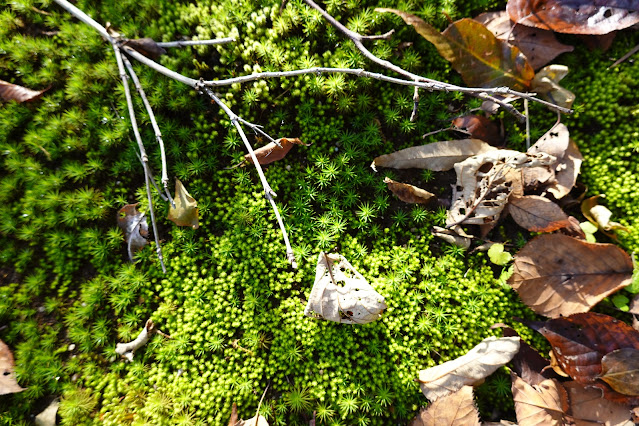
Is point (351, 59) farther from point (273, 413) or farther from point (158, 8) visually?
point (273, 413)

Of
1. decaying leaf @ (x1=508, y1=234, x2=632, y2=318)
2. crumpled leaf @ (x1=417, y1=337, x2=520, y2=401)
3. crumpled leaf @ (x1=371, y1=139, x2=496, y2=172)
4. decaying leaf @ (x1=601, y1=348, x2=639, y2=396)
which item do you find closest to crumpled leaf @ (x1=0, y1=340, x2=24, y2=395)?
crumpled leaf @ (x1=417, y1=337, x2=520, y2=401)

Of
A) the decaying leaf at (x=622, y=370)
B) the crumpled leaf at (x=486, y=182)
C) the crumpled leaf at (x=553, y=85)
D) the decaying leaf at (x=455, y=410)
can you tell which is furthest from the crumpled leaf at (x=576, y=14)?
the decaying leaf at (x=455, y=410)

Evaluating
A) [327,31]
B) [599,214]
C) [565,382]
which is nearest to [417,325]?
[565,382]

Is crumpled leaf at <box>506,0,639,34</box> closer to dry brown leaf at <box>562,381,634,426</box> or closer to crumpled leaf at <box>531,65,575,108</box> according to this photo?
crumpled leaf at <box>531,65,575,108</box>

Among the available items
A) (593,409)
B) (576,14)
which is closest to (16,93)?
(576,14)

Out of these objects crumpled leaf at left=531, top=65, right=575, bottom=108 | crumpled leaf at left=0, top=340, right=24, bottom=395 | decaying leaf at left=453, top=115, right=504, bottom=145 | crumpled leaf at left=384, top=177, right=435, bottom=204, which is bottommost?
crumpled leaf at left=0, top=340, right=24, bottom=395

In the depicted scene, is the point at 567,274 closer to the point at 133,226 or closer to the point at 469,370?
the point at 469,370

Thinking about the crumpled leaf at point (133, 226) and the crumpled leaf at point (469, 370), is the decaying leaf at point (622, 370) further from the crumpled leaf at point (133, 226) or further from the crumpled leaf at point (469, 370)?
the crumpled leaf at point (133, 226)
